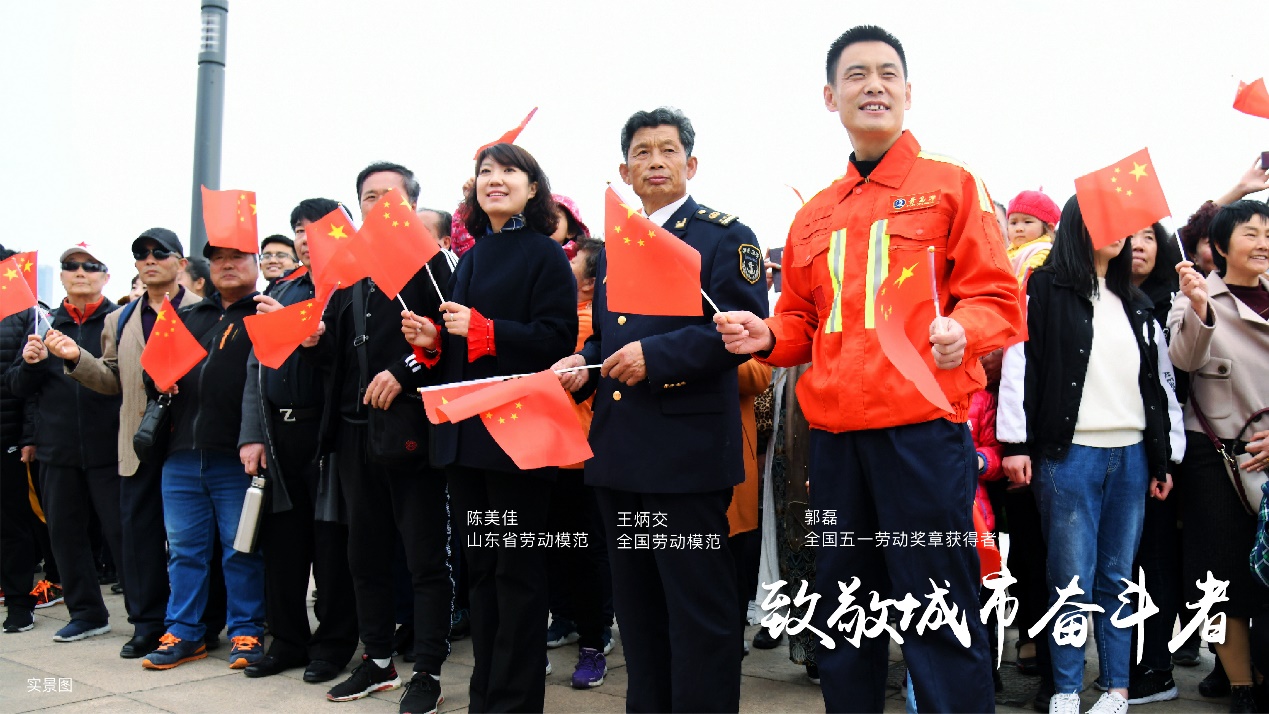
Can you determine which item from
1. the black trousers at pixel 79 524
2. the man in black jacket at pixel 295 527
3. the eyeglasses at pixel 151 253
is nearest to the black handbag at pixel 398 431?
the man in black jacket at pixel 295 527

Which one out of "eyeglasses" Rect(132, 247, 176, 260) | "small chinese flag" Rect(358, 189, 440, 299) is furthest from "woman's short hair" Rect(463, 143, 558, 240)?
"eyeglasses" Rect(132, 247, 176, 260)

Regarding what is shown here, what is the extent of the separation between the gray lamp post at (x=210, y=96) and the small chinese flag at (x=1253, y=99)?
6622mm

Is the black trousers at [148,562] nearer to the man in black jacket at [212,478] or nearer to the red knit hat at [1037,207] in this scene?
the man in black jacket at [212,478]

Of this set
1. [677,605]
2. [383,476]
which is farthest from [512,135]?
[677,605]

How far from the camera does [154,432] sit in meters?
5.28

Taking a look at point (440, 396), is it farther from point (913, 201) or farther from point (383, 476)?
point (913, 201)

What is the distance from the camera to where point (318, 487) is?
466cm

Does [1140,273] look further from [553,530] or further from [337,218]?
[337,218]

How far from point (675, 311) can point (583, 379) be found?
25.1 inches

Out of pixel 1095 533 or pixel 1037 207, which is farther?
pixel 1037 207

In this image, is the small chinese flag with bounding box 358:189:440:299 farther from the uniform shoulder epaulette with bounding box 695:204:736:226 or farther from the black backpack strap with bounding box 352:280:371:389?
the uniform shoulder epaulette with bounding box 695:204:736:226

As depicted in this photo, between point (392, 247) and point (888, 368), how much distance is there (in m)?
2.11

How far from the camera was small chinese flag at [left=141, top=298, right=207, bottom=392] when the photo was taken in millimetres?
5117

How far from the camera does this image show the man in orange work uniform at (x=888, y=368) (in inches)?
103
